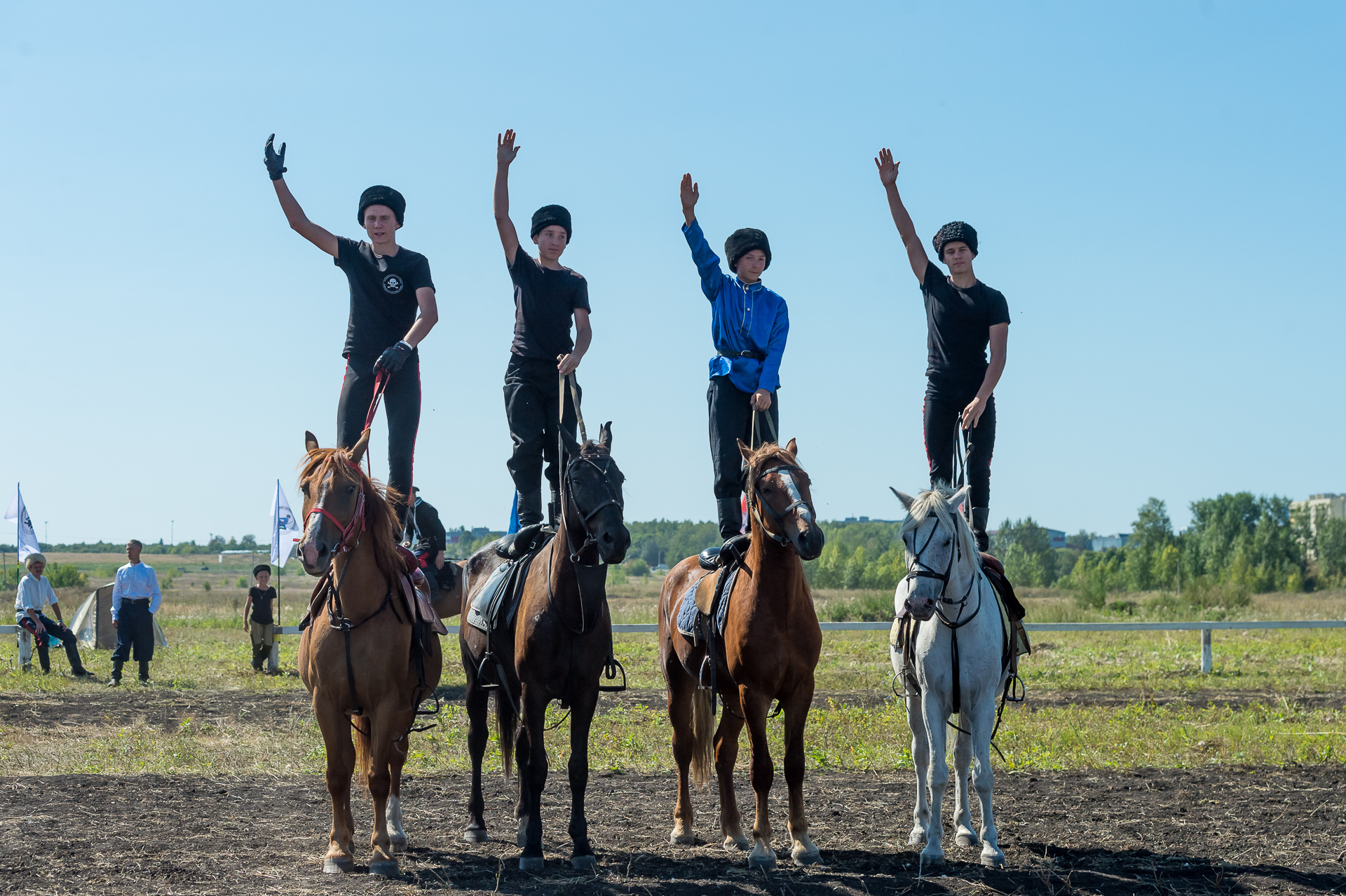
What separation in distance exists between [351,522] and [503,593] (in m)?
1.38

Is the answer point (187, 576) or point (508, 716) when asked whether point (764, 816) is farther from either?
point (187, 576)

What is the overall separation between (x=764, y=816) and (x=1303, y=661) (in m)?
17.5

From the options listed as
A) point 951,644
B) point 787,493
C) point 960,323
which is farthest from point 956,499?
point 960,323

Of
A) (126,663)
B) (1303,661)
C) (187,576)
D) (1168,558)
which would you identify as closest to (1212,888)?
(1303,661)

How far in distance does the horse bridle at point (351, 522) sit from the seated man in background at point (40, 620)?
47.3 ft

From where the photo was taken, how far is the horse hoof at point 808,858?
730cm

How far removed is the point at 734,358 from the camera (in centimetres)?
837

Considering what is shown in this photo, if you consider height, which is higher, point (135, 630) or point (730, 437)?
point (730, 437)

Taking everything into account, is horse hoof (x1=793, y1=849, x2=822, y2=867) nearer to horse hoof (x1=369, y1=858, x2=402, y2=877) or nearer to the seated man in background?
horse hoof (x1=369, y1=858, x2=402, y2=877)

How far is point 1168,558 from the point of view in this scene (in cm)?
9356

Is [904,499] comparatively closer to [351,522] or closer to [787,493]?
[787,493]


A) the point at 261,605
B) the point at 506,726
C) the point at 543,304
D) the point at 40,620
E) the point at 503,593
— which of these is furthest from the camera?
Result: the point at 261,605

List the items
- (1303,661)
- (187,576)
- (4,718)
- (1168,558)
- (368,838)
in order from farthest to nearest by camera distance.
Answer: (187,576) < (1168,558) < (1303,661) < (4,718) < (368,838)

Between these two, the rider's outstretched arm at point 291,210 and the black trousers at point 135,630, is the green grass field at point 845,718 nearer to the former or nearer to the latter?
the black trousers at point 135,630
